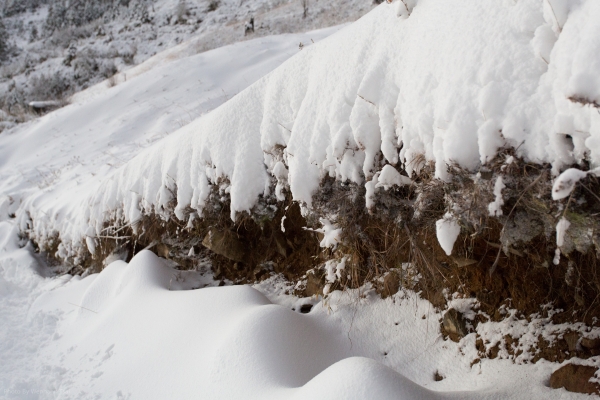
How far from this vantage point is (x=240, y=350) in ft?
7.83

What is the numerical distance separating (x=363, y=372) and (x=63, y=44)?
2186cm

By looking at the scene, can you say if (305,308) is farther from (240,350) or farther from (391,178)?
(391,178)

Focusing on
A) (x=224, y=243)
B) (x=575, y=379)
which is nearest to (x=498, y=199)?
(x=575, y=379)

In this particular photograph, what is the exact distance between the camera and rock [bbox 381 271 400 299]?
281 centimetres

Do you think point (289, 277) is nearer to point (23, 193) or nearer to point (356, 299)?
point (356, 299)

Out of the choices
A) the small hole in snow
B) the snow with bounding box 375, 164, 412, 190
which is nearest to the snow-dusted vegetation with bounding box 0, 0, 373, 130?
the small hole in snow

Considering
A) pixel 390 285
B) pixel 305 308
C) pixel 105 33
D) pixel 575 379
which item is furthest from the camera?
pixel 105 33

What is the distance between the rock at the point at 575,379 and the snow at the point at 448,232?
0.82m

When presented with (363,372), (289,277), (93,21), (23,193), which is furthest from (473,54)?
(93,21)

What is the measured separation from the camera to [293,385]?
7.25 ft

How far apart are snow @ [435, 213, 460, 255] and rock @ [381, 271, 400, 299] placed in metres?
0.82

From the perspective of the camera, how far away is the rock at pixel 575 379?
6.29 feet

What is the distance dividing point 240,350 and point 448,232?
1363 millimetres

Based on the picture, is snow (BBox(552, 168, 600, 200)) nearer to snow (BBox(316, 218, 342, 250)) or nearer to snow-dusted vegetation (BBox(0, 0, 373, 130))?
snow (BBox(316, 218, 342, 250))
